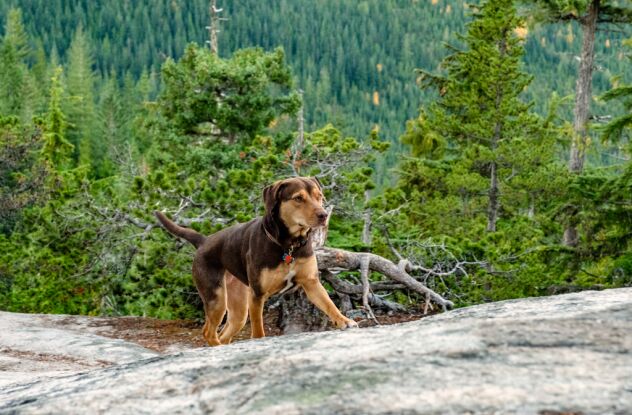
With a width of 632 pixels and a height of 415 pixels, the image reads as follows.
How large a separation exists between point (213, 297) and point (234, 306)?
397 mm

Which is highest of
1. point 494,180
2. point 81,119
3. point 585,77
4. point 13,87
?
point 585,77

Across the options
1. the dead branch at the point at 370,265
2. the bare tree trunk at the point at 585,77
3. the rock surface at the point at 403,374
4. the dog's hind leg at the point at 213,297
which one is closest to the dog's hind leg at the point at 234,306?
the dog's hind leg at the point at 213,297

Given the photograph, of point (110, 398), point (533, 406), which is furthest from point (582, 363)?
point (110, 398)

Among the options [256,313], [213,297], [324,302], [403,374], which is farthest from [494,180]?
[403,374]

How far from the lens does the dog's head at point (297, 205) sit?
6.14m

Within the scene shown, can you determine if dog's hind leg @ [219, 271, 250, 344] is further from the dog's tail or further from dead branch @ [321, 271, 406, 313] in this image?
dead branch @ [321, 271, 406, 313]

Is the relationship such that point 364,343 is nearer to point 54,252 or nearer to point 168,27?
point 54,252

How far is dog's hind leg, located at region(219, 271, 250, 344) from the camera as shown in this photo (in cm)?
757

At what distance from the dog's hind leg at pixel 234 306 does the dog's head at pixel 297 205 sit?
1473 mm

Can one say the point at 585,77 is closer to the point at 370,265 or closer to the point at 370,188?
the point at 370,188

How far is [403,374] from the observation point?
2982mm

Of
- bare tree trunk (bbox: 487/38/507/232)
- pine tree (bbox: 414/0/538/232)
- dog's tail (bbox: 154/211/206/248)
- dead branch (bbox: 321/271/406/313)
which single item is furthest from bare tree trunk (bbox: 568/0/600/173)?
dog's tail (bbox: 154/211/206/248)

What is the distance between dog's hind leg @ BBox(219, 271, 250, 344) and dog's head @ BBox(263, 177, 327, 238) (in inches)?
58.0

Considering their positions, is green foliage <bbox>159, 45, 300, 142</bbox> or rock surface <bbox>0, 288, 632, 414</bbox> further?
green foliage <bbox>159, 45, 300, 142</bbox>
